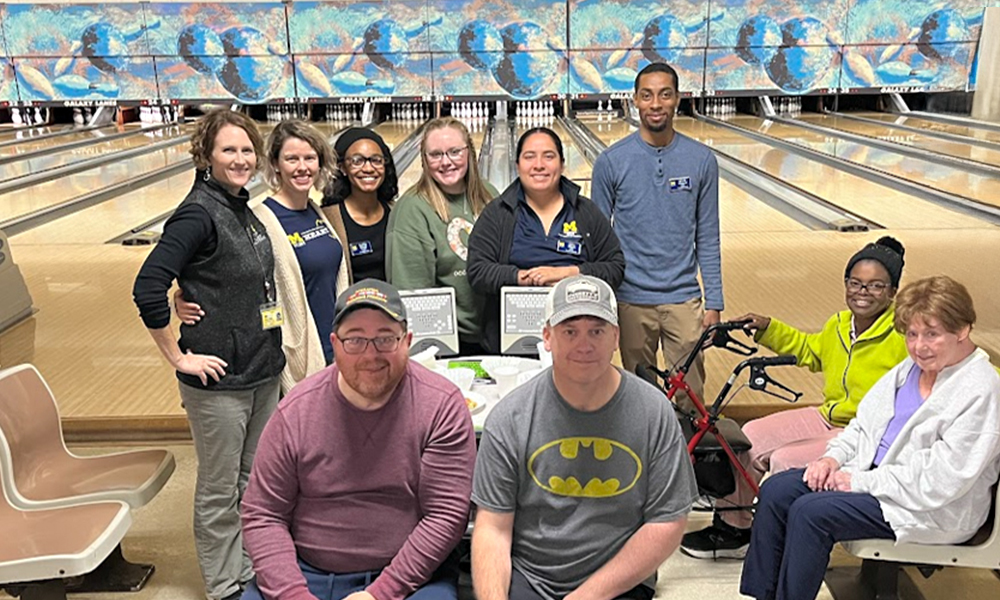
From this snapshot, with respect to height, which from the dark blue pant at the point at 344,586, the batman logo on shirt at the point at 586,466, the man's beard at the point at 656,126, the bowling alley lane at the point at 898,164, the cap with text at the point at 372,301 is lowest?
the dark blue pant at the point at 344,586

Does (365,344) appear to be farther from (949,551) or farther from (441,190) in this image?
(949,551)

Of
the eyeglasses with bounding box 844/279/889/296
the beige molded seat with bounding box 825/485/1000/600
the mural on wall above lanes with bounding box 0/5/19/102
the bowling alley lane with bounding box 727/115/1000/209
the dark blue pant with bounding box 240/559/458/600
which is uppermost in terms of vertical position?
the mural on wall above lanes with bounding box 0/5/19/102

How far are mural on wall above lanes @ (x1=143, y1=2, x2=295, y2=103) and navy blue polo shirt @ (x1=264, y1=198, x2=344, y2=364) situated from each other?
8.41m

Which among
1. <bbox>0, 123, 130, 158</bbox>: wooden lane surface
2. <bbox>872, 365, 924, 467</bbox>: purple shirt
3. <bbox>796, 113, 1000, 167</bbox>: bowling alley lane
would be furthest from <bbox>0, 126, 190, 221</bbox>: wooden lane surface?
<bbox>796, 113, 1000, 167</bbox>: bowling alley lane

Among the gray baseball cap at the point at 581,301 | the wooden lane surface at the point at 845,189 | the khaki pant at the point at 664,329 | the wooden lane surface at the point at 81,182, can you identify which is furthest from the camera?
the wooden lane surface at the point at 81,182

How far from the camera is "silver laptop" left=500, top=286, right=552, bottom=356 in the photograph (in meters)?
2.35

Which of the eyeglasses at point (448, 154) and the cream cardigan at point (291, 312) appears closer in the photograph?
the cream cardigan at point (291, 312)

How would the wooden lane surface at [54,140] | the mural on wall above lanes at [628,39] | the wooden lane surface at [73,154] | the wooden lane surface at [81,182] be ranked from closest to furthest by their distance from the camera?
the wooden lane surface at [81,182]
the wooden lane surface at [73,154]
the wooden lane surface at [54,140]
the mural on wall above lanes at [628,39]

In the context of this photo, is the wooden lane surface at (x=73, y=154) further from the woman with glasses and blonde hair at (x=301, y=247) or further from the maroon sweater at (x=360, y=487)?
the maroon sweater at (x=360, y=487)

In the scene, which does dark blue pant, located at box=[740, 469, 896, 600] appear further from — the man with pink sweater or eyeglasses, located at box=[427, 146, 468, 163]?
eyeglasses, located at box=[427, 146, 468, 163]

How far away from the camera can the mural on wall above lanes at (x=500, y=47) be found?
9.86 metres

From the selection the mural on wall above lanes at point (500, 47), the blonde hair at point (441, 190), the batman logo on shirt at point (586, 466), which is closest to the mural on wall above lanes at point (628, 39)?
the mural on wall above lanes at point (500, 47)

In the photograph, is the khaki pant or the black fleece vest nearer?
the black fleece vest

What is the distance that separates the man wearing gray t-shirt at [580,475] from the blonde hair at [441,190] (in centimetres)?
108
